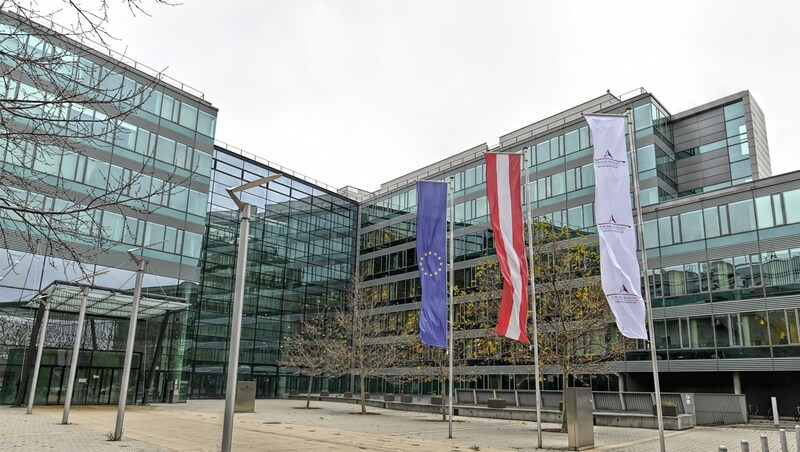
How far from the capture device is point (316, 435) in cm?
2217

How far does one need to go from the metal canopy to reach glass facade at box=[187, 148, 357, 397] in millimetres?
6997

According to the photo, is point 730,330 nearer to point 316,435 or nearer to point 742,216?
point 742,216

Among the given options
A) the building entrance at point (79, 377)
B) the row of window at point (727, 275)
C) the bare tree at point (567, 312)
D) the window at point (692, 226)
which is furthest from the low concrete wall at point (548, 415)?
the building entrance at point (79, 377)

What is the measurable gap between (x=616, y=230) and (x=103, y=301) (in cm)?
2948

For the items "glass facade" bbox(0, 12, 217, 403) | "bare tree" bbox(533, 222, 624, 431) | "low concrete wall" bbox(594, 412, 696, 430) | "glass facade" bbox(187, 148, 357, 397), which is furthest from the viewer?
"glass facade" bbox(187, 148, 357, 397)

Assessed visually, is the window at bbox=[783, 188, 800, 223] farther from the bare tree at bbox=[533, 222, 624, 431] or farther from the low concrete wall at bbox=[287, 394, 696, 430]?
the bare tree at bbox=[533, 222, 624, 431]

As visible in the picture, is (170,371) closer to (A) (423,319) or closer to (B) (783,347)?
(A) (423,319)

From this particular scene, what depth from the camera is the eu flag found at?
897 inches

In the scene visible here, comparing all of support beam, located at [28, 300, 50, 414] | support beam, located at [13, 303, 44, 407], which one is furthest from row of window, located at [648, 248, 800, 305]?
support beam, located at [13, 303, 44, 407]

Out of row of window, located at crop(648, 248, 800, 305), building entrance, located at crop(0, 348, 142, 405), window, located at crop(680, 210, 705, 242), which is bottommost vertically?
building entrance, located at crop(0, 348, 142, 405)

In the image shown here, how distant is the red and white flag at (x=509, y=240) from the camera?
66.7 ft

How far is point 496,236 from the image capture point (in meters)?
21.4

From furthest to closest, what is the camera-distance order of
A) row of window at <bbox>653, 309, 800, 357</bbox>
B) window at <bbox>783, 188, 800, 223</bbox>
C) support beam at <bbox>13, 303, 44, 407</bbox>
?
1. window at <bbox>783, 188, 800, 223</bbox>
2. row of window at <bbox>653, 309, 800, 357</bbox>
3. support beam at <bbox>13, 303, 44, 407</bbox>

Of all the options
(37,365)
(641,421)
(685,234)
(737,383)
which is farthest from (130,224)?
(737,383)
